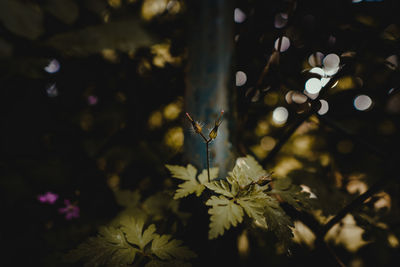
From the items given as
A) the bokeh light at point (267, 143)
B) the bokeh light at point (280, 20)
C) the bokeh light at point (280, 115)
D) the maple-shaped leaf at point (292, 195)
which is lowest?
the maple-shaped leaf at point (292, 195)

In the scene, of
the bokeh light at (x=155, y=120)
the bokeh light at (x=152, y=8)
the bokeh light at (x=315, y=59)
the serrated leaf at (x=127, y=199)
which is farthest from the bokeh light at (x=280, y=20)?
the serrated leaf at (x=127, y=199)

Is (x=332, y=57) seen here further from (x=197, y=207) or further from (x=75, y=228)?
(x=75, y=228)

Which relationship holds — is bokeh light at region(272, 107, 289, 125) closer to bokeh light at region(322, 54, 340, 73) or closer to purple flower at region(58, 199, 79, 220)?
bokeh light at region(322, 54, 340, 73)

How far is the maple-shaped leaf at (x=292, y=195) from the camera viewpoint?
Result: 2.77 feet

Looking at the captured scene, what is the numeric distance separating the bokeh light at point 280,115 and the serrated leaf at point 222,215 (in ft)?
3.82

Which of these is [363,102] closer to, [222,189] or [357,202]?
[357,202]

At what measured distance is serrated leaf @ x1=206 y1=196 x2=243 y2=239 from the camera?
0.66 m

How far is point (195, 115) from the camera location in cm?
94

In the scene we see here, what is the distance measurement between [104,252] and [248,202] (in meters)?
0.72

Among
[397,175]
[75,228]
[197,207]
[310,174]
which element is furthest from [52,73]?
[397,175]

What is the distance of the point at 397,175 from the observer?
0.91m

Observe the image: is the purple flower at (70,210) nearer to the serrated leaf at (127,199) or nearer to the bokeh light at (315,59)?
the serrated leaf at (127,199)

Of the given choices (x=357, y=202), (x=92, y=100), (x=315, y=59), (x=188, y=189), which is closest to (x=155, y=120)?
(x=92, y=100)

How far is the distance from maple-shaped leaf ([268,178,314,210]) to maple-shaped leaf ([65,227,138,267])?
0.76 meters
